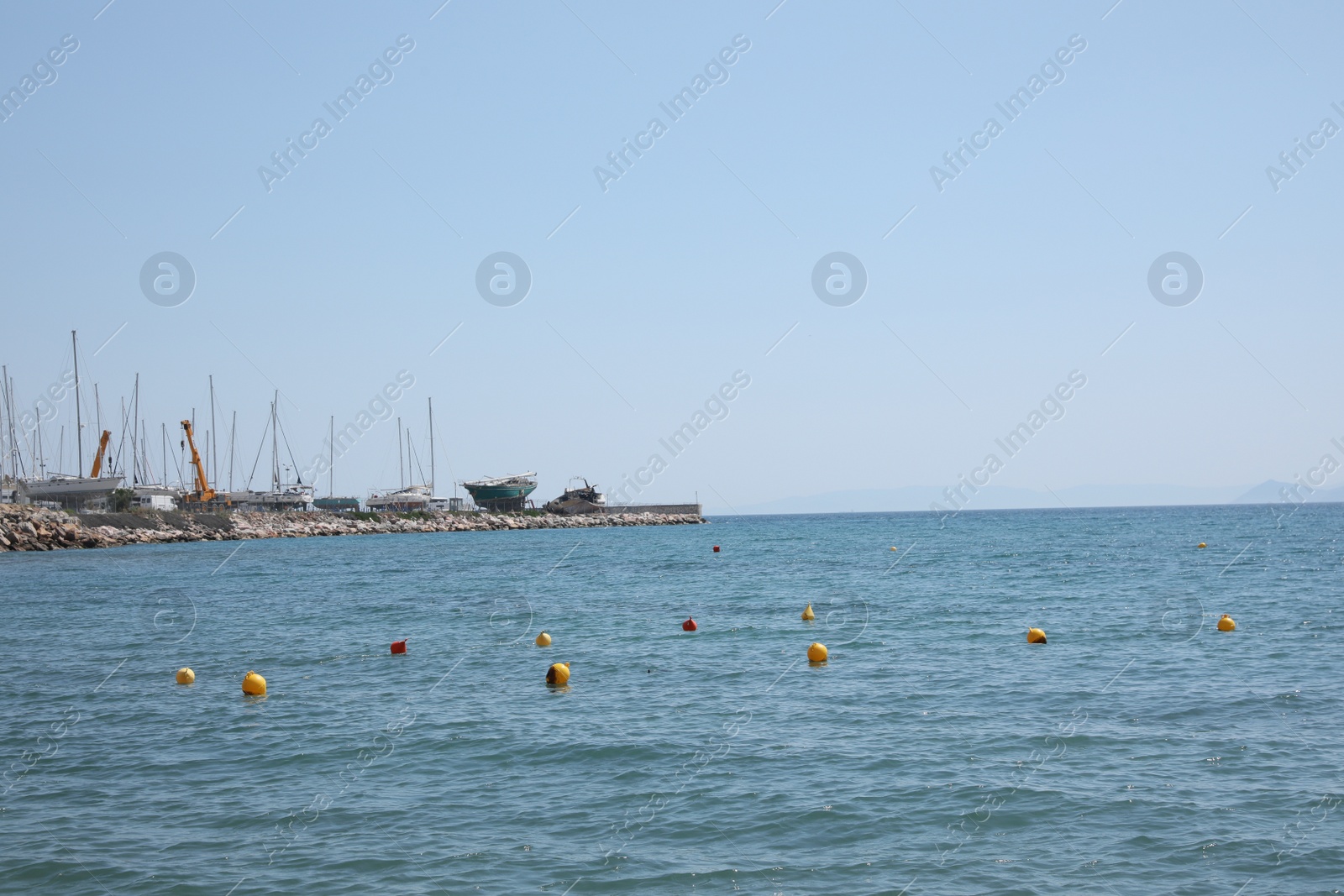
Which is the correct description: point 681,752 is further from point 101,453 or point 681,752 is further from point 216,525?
point 101,453

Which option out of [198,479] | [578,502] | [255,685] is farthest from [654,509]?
[255,685]

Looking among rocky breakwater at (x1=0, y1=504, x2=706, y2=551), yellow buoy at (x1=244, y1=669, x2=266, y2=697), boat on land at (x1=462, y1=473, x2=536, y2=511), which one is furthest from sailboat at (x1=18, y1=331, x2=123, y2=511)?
yellow buoy at (x1=244, y1=669, x2=266, y2=697)

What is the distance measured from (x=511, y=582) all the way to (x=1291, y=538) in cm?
5959

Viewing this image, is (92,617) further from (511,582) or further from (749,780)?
(749,780)

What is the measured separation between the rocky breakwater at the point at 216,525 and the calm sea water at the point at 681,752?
132 ft

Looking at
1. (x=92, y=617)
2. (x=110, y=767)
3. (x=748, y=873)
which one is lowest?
(x=748, y=873)

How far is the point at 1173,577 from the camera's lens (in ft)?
131

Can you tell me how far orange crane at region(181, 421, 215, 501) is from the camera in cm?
10994

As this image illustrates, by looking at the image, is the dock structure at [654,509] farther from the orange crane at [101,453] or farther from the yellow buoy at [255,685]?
the yellow buoy at [255,685]

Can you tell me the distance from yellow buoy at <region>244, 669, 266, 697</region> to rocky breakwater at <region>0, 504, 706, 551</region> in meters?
Result: 55.3

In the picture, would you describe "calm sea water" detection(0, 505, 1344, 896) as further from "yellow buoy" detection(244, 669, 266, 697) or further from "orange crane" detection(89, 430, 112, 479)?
"orange crane" detection(89, 430, 112, 479)

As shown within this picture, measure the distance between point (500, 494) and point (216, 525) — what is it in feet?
180

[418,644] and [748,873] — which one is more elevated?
[418,644]

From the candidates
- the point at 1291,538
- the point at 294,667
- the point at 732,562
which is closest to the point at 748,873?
the point at 294,667
